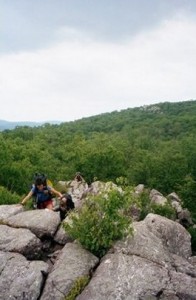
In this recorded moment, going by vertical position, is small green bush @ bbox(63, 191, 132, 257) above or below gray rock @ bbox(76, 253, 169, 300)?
above

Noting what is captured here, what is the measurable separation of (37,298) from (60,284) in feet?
3.22

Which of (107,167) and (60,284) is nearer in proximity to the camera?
(60,284)

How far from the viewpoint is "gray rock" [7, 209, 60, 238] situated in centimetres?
1964

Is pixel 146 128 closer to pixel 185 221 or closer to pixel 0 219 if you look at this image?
pixel 185 221

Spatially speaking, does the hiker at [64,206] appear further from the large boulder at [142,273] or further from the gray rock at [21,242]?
the large boulder at [142,273]

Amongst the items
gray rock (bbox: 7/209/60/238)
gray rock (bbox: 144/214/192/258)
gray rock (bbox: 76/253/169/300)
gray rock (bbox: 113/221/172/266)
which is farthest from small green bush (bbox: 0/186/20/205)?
gray rock (bbox: 76/253/169/300)

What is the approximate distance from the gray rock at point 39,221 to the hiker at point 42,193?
1.10 metres

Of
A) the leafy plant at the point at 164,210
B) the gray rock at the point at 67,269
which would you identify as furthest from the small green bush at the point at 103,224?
the leafy plant at the point at 164,210

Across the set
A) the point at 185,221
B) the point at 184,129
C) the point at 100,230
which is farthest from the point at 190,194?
the point at 184,129

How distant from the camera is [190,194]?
150 ft

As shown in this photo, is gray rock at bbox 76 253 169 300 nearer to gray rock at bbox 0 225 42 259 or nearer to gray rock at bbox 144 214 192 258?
gray rock at bbox 144 214 192 258

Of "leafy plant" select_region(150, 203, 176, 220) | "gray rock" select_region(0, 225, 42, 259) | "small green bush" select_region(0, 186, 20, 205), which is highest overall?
"gray rock" select_region(0, 225, 42, 259)

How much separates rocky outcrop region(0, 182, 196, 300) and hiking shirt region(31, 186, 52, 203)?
1852 millimetres

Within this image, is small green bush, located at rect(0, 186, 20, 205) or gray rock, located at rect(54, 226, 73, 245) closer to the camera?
gray rock, located at rect(54, 226, 73, 245)
